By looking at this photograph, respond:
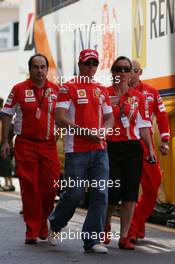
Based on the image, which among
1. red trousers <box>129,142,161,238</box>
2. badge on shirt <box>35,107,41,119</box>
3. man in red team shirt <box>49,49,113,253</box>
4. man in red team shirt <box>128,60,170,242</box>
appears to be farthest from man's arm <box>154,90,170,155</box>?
badge on shirt <box>35,107,41,119</box>

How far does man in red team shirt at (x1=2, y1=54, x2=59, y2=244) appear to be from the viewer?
9.31 meters

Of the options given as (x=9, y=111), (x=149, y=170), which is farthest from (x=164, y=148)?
(x=9, y=111)

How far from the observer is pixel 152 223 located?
11.9 m

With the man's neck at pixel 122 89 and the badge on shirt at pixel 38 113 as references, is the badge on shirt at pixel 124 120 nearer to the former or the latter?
the man's neck at pixel 122 89

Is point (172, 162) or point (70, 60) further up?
point (70, 60)

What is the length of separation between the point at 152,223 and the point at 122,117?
10.7ft

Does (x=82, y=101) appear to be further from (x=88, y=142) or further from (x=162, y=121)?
(x=162, y=121)

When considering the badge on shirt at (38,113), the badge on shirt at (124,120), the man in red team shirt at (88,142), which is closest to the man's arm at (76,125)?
the man in red team shirt at (88,142)

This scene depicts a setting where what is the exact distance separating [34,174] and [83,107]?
1.08m

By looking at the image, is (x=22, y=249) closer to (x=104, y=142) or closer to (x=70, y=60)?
(x=104, y=142)

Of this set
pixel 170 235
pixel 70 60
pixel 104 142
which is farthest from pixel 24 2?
pixel 104 142

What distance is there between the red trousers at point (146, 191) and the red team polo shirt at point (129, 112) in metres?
0.50

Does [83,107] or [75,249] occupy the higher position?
[83,107]

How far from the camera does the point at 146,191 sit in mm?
9703
